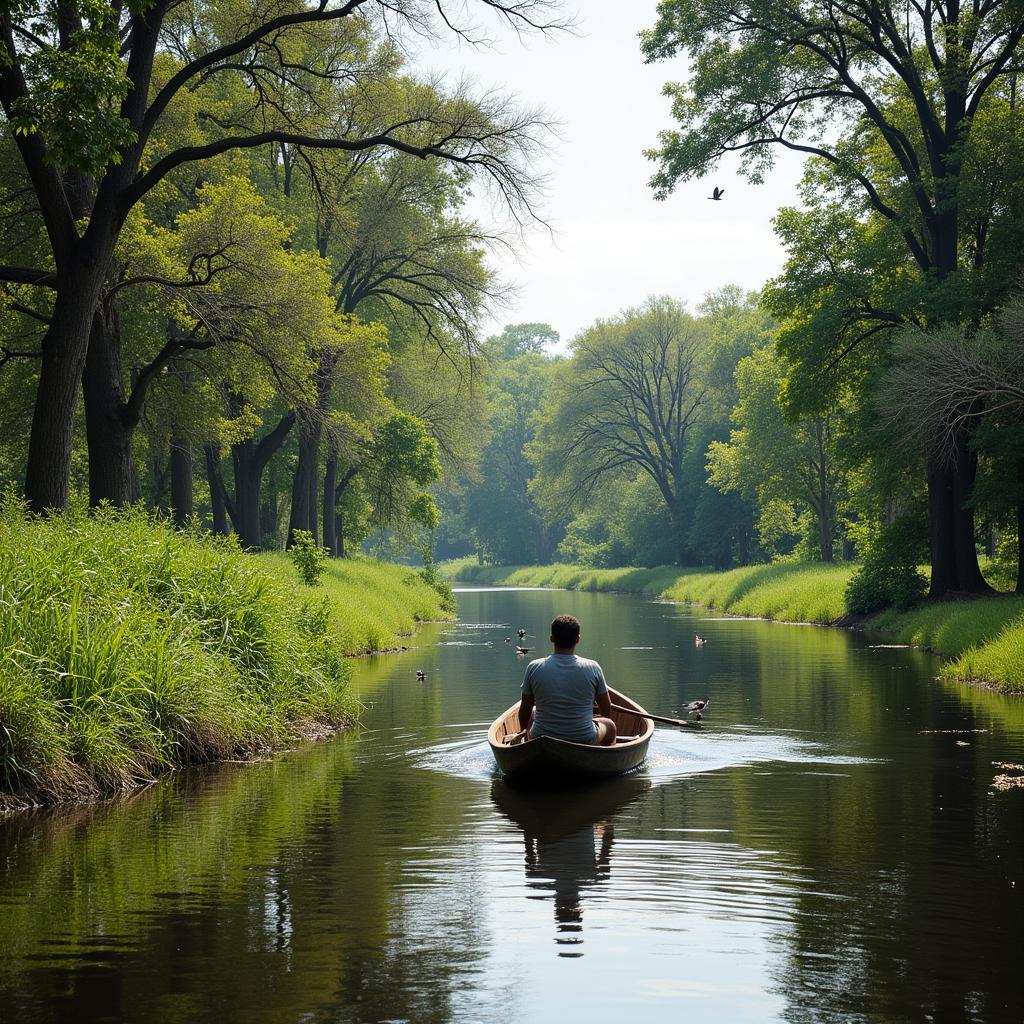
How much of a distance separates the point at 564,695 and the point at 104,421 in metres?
11.9

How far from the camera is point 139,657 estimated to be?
1250 centimetres

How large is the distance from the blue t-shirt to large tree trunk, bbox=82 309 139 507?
10988 millimetres

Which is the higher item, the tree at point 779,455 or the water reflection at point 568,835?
the tree at point 779,455

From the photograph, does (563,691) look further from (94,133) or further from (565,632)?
(94,133)

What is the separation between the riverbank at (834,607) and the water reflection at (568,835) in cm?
979

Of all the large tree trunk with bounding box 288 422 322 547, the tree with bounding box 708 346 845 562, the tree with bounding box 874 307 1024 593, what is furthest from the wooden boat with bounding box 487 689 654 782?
the tree with bounding box 708 346 845 562

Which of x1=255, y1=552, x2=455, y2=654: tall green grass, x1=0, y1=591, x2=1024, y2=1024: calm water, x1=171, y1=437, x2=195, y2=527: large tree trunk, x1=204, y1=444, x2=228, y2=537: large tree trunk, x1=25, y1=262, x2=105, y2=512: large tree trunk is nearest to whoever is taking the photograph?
x1=0, y1=591, x2=1024, y2=1024: calm water

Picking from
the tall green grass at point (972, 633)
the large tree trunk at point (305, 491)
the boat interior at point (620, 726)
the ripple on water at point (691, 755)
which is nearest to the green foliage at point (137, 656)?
the ripple on water at point (691, 755)

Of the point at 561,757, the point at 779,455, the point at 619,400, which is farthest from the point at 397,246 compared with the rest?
the point at 619,400

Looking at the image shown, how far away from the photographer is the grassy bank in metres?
11.2

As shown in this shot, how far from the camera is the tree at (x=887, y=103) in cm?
2819

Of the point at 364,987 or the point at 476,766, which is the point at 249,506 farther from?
the point at 364,987

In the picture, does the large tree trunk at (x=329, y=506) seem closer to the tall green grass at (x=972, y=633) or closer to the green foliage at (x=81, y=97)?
the tall green grass at (x=972, y=633)

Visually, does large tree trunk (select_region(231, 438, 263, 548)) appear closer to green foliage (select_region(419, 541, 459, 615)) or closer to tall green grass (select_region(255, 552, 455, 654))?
tall green grass (select_region(255, 552, 455, 654))
